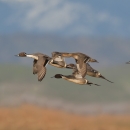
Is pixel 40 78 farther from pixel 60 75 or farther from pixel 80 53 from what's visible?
pixel 60 75

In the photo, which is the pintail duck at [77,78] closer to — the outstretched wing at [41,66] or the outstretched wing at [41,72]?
the outstretched wing at [41,66]

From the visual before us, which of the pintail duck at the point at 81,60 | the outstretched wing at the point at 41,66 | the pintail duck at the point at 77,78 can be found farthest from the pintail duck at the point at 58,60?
the pintail duck at the point at 77,78

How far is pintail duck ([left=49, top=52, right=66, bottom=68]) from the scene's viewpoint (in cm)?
3444

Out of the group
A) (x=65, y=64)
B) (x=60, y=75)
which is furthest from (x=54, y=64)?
(x=60, y=75)

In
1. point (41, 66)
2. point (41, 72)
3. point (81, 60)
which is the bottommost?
point (41, 72)

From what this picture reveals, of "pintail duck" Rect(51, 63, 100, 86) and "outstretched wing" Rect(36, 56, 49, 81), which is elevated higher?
"outstretched wing" Rect(36, 56, 49, 81)

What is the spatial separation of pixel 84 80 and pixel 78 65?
3268 millimetres

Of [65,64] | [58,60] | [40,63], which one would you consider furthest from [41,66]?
[65,64]

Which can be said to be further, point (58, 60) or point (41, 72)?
point (58, 60)

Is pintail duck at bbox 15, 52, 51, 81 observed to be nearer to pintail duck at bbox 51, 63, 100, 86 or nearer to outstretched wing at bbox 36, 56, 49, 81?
outstretched wing at bbox 36, 56, 49, 81

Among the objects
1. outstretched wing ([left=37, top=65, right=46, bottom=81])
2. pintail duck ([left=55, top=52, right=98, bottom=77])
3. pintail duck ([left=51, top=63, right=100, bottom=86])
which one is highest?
pintail duck ([left=55, top=52, right=98, bottom=77])

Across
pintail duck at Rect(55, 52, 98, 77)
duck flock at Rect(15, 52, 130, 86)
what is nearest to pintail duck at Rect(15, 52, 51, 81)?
duck flock at Rect(15, 52, 130, 86)

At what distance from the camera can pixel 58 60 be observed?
3481cm

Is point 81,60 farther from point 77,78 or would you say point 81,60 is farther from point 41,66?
point 77,78
